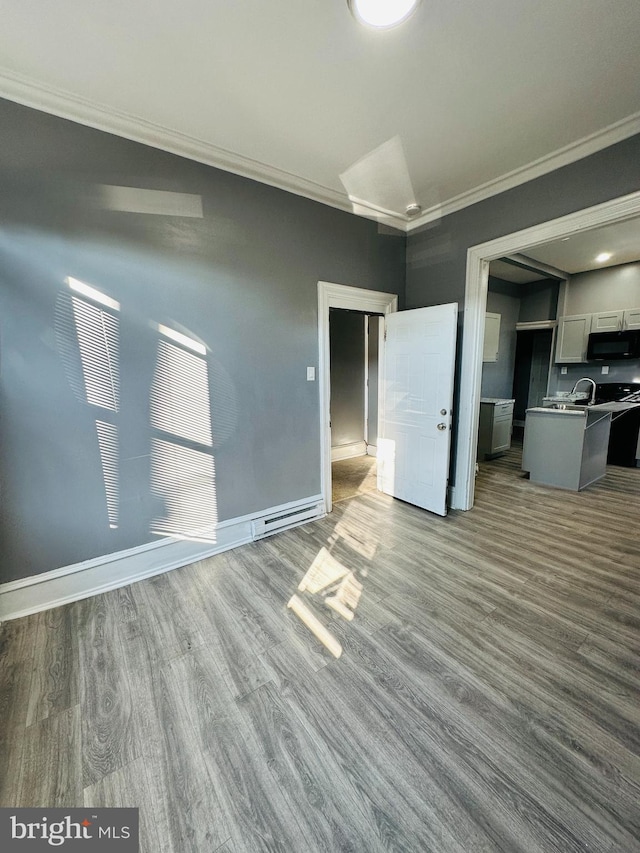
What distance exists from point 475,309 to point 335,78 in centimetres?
200

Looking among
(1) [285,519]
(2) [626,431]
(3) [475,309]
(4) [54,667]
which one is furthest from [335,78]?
(2) [626,431]

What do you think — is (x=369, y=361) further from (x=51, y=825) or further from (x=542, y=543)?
(x=51, y=825)

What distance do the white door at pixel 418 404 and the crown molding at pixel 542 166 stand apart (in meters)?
0.96

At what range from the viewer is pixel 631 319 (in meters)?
4.76

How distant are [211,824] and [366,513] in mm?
2407

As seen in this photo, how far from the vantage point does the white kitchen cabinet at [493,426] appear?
4.84 m

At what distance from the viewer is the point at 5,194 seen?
171 cm

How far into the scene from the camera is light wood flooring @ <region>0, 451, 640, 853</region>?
3.42 ft

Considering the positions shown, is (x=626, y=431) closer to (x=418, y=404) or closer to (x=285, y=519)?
(x=418, y=404)

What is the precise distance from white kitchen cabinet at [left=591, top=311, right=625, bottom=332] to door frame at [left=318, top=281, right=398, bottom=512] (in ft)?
13.5

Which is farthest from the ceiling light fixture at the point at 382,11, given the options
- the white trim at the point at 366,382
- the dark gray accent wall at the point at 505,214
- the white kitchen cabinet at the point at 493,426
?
the white kitchen cabinet at the point at 493,426

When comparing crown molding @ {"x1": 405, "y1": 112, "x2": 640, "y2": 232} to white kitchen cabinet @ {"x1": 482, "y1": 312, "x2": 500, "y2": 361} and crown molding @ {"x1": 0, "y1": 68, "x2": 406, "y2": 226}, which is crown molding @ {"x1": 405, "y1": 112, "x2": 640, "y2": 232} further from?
white kitchen cabinet @ {"x1": 482, "y1": 312, "x2": 500, "y2": 361}

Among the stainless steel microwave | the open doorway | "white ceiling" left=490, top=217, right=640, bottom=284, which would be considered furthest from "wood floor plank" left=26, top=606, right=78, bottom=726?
the stainless steel microwave

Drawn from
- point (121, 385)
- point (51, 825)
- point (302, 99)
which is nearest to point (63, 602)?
point (51, 825)
